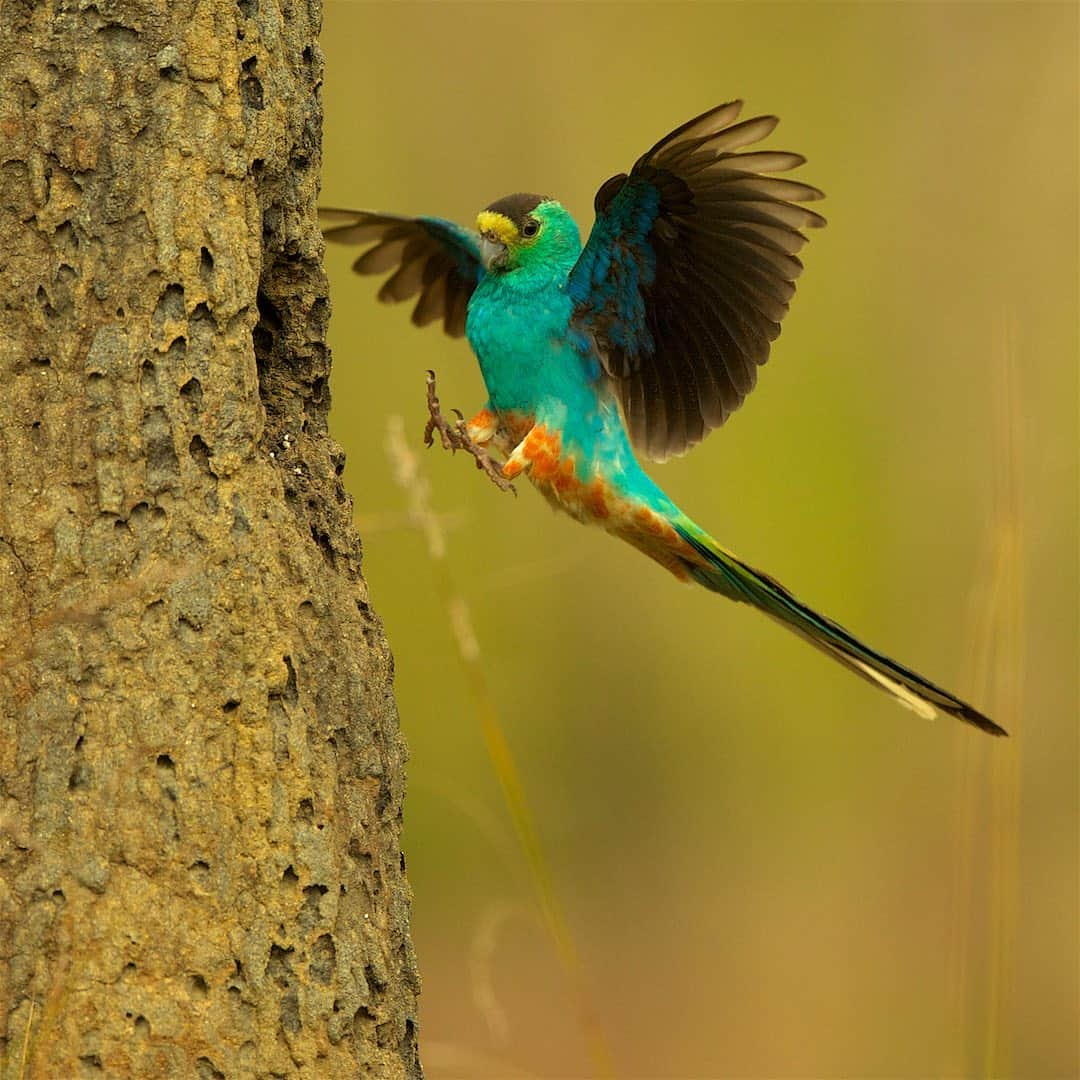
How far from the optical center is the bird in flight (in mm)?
4008

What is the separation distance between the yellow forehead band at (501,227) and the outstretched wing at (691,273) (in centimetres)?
21

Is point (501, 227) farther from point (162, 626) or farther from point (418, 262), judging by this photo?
point (162, 626)

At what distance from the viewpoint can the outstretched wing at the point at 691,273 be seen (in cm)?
392

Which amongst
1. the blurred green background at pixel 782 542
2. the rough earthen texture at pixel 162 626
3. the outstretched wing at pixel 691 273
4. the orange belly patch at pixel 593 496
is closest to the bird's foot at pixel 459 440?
the orange belly patch at pixel 593 496

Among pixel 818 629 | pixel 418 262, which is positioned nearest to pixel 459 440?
pixel 818 629

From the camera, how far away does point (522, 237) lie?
174 inches

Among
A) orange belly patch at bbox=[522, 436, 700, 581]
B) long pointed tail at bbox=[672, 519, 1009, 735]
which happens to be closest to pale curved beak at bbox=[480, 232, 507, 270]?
orange belly patch at bbox=[522, 436, 700, 581]

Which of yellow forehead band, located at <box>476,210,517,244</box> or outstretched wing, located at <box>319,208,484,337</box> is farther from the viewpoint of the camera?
outstretched wing, located at <box>319,208,484,337</box>

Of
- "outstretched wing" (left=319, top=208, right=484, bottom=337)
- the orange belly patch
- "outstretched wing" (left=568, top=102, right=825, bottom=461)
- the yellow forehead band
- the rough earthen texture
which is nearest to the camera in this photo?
the rough earthen texture

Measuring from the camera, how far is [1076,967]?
295 inches

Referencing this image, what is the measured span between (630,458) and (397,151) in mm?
3434

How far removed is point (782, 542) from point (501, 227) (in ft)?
11.0

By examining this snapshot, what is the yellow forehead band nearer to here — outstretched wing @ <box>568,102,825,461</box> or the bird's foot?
outstretched wing @ <box>568,102,825,461</box>

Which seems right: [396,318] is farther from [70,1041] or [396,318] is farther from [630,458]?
[70,1041]
